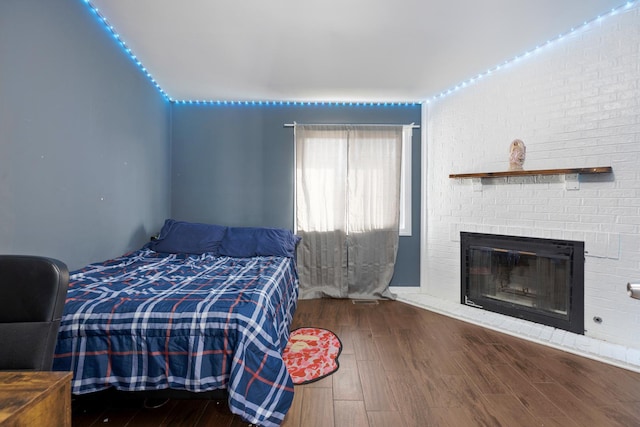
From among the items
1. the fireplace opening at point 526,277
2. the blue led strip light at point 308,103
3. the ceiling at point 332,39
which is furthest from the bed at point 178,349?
the blue led strip light at point 308,103

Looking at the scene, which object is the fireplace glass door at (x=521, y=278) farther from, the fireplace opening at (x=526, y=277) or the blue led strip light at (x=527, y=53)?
the blue led strip light at (x=527, y=53)

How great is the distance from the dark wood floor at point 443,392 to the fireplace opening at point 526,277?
0.43 meters

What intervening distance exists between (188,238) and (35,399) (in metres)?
2.45

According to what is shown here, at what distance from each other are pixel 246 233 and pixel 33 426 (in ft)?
8.25

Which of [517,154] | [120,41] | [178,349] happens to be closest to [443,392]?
[178,349]

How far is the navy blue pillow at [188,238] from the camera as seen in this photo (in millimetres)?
2906

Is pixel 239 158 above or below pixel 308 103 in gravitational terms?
below

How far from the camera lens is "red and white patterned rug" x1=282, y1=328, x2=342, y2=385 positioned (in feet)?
6.37

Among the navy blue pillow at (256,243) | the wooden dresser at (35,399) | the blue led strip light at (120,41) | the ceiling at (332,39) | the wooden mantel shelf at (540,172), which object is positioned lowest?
the wooden dresser at (35,399)

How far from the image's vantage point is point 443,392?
1751 millimetres

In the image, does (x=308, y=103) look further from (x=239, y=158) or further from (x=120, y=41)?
(x=120, y=41)

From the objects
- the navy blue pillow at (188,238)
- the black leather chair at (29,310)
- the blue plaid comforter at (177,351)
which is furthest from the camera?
the navy blue pillow at (188,238)

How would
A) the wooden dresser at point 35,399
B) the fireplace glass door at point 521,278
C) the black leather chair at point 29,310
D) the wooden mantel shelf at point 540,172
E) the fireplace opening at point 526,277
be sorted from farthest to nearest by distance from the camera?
the fireplace glass door at point 521,278 < the fireplace opening at point 526,277 < the wooden mantel shelf at point 540,172 < the black leather chair at point 29,310 < the wooden dresser at point 35,399

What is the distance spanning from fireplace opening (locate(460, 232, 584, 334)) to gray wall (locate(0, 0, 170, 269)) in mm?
3360
